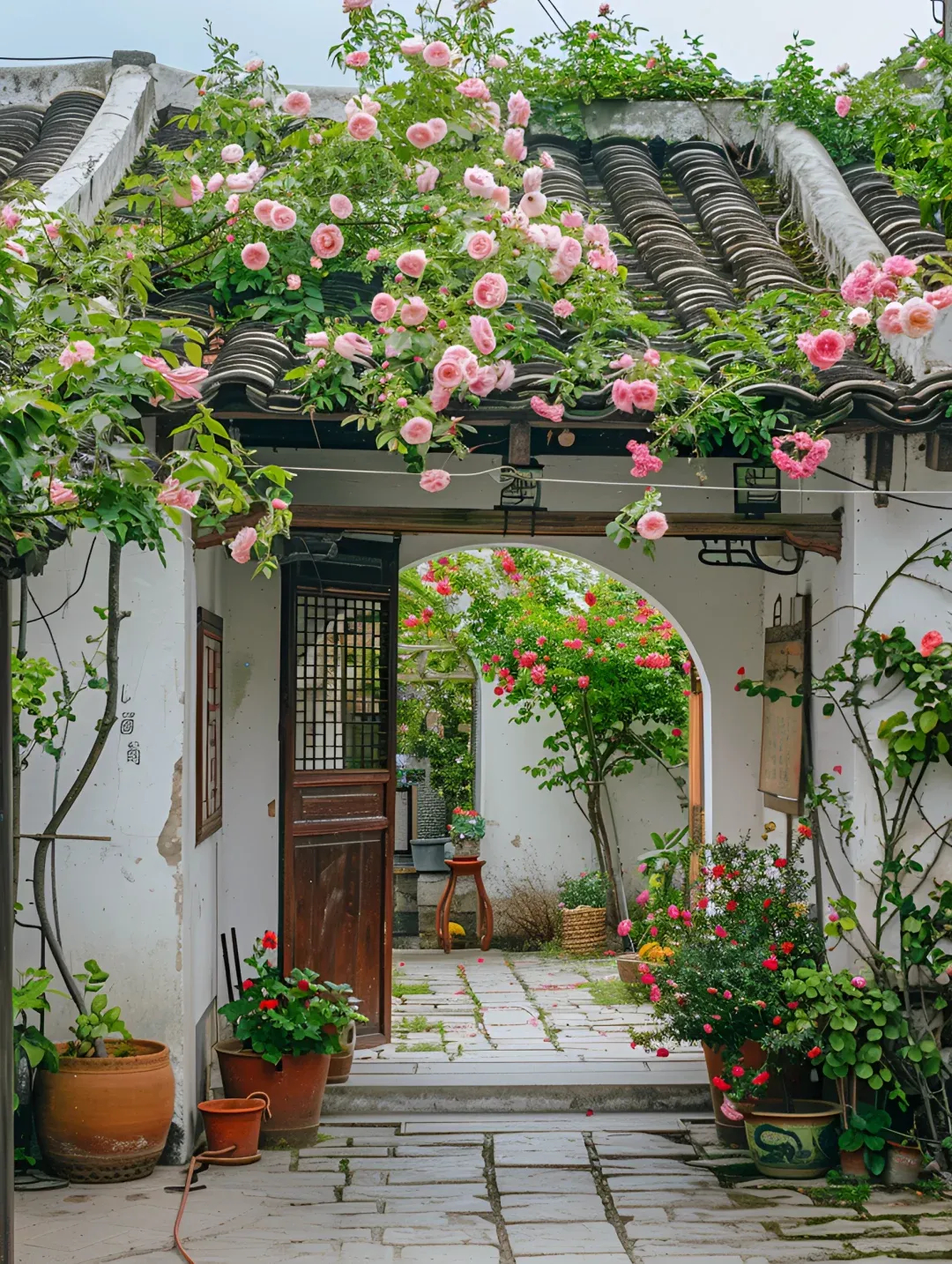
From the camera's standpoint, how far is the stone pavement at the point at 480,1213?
4578mm

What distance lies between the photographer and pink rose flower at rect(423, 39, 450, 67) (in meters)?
5.72

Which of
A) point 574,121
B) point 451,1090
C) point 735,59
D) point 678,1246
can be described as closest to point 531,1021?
point 451,1090

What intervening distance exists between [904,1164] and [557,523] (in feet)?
9.79

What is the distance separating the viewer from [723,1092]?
19.2 feet

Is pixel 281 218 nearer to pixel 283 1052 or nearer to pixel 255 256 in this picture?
pixel 255 256

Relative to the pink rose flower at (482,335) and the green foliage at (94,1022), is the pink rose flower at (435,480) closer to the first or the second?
the pink rose flower at (482,335)

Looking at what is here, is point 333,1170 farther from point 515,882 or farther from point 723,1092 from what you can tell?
point 515,882

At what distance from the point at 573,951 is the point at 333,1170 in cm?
545

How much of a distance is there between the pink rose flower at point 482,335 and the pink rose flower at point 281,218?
1168mm

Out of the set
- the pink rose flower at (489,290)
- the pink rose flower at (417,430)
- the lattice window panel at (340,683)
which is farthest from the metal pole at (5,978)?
the lattice window panel at (340,683)

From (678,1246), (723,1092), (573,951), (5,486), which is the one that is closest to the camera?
(5,486)

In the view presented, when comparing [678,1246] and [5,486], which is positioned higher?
[5,486]

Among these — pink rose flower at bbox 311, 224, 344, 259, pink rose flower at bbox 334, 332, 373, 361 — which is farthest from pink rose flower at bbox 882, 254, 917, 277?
pink rose flower at bbox 311, 224, 344, 259

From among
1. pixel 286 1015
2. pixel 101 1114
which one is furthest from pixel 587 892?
pixel 101 1114
